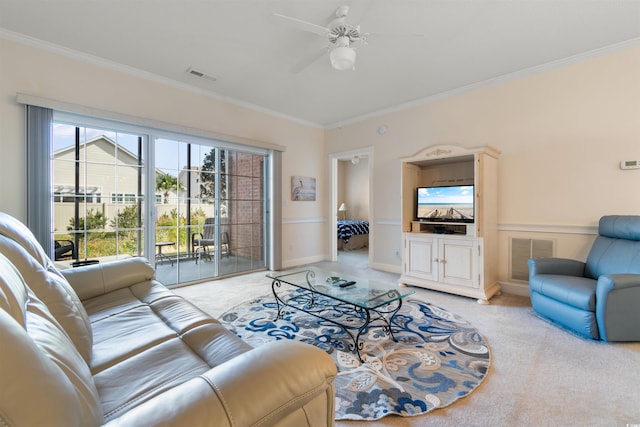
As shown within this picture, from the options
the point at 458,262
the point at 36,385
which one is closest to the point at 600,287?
the point at 458,262

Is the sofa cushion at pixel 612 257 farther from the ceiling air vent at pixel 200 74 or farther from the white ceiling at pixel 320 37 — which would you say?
the ceiling air vent at pixel 200 74

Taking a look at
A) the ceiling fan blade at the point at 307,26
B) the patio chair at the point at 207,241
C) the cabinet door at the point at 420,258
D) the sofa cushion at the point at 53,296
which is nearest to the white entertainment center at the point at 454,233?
the cabinet door at the point at 420,258

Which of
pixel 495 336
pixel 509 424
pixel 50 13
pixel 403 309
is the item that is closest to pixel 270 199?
pixel 403 309

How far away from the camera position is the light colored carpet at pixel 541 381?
1.43 meters

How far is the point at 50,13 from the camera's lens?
2.37 meters

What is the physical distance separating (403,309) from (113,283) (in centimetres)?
255

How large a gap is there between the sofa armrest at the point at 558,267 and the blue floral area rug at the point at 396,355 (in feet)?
3.04

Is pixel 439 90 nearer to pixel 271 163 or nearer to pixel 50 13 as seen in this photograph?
pixel 271 163

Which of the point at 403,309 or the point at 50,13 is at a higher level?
the point at 50,13

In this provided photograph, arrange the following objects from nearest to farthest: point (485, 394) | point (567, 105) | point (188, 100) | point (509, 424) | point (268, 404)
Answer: point (268, 404), point (509, 424), point (485, 394), point (567, 105), point (188, 100)

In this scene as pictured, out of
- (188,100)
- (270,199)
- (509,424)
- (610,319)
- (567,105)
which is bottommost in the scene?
(509,424)

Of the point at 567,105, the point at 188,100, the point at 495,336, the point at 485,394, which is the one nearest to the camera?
the point at 485,394

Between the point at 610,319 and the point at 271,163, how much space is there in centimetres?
427

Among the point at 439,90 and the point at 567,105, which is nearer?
the point at 567,105
